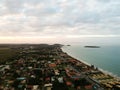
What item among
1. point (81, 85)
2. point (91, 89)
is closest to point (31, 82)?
point (81, 85)

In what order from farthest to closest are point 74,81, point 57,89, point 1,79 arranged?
point 1,79 → point 74,81 → point 57,89

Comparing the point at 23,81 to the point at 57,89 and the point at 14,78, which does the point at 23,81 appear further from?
the point at 57,89

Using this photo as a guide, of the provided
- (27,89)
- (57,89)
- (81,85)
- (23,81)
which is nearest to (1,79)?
(23,81)

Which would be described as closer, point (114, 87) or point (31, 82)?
point (114, 87)

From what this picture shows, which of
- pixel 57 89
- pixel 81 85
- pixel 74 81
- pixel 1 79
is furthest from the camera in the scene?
pixel 1 79

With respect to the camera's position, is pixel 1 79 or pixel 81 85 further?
pixel 1 79

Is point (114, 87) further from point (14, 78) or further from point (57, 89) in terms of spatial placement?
point (14, 78)

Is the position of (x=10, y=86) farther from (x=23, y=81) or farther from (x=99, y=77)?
(x=99, y=77)

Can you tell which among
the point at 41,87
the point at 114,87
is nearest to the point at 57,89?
the point at 41,87

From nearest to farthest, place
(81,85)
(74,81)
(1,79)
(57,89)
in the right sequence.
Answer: (57,89) → (81,85) → (74,81) → (1,79)
